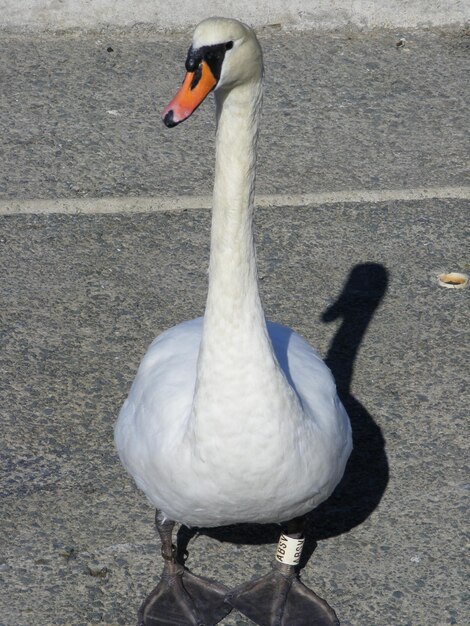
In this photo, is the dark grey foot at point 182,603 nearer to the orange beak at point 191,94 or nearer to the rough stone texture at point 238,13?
the orange beak at point 191,94

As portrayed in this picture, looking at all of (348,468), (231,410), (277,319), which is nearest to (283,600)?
(348,468)

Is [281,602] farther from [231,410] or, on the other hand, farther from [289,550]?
[231,410]

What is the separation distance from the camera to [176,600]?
411cm

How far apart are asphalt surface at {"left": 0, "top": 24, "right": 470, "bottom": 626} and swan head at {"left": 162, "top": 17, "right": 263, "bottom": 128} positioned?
1896 millimetres

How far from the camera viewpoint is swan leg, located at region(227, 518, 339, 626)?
4.08 m

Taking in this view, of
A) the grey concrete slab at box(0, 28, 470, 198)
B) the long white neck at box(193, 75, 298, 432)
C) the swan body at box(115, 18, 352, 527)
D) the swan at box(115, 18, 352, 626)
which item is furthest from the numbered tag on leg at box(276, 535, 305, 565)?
the grey concrete slab at box(0, 28, 470, 198)

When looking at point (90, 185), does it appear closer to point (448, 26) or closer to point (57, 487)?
point (57, 487)

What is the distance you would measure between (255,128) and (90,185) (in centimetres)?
317

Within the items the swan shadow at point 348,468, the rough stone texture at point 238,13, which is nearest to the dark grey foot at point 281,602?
the swan shadow at point 348,468

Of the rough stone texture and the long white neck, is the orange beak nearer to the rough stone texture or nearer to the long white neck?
the long white neck

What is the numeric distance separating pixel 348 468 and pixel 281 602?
0.77 m

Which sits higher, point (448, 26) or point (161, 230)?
point (448, 26)

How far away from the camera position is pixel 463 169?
21.6ft

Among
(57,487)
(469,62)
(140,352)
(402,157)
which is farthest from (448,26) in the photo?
(57,487)
